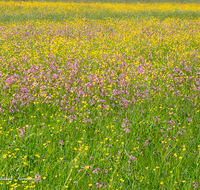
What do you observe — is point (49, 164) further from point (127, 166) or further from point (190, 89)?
point (190, 89)

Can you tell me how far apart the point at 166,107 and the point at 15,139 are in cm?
321

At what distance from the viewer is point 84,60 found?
332 inches

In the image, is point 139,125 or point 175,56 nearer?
point 139,125

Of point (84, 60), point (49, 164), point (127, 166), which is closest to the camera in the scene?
point (49, 164)

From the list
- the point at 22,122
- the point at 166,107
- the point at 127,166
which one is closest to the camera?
the point at 127,166

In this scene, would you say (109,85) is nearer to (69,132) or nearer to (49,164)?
(69,132)

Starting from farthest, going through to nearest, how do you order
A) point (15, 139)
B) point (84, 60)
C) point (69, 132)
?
point (84, 60)
point (69, 132)
point (15, 139)

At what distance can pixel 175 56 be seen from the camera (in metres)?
8.92

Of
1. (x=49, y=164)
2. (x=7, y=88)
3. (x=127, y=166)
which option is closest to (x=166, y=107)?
(x=127, y=166)

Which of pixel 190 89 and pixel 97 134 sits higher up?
pixel 190 89

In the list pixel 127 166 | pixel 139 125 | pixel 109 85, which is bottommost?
pixel 127 166

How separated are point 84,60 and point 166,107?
4.17m

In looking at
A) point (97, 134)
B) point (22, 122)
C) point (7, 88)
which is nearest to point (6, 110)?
point (22, 122)

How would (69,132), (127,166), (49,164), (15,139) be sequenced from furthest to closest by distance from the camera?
(69,132) < (15,139) < (127,166) < (49,164)
